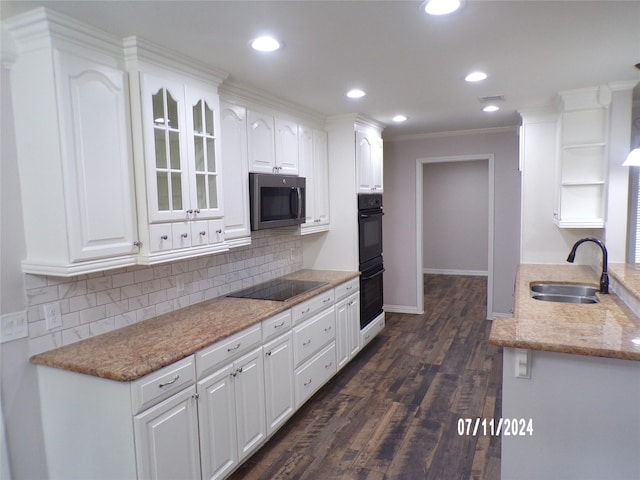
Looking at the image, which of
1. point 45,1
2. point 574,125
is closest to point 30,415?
point 45,1

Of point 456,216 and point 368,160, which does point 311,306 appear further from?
point 456,216

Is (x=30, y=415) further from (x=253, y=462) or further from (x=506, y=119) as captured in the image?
(x=506, y=119)

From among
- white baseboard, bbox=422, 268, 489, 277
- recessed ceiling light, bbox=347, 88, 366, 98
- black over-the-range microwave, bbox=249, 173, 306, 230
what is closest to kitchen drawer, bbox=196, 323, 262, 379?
black over-the-range microwave, bbox=249, 173, 306, 230

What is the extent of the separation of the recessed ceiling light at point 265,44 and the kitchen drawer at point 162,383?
63.5 inches

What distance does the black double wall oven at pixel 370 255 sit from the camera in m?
4.33

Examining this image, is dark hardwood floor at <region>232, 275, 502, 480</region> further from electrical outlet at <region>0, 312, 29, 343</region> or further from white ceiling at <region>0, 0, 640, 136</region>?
white ceiling at <region>0, 0, 640, 136</region>

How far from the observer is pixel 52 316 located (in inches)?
81.0

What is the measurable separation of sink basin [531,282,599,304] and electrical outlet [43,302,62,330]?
3.02 metres

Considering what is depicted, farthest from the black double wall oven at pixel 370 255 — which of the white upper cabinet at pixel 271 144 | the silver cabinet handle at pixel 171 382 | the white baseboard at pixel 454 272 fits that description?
the white baseboard at pixel 454 272

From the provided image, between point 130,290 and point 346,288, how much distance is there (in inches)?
78.4

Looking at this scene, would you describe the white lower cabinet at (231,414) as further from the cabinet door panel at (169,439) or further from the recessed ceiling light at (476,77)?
the recessed ceiling light at (476,77)

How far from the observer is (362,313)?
4324mm

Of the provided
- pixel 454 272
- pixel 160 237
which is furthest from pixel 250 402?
pixel 454 272

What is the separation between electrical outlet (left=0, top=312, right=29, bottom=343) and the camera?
73.8 inches
